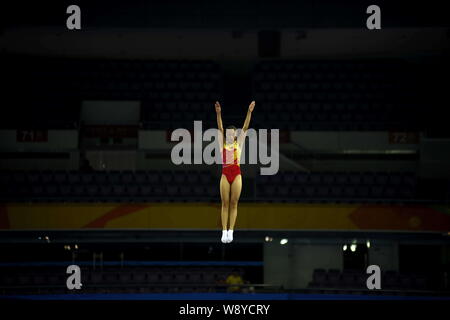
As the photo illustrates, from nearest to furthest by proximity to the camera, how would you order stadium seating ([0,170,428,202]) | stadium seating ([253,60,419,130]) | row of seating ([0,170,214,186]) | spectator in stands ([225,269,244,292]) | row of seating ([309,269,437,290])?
1. spectator in stands ([225,269,244,292])
2. row of seating ([309,269,437,290])
3. stadium seating ([0,170,428,202])
4. row of seating ([0,170,214,186])
5. stadium seating ([253,60,419,130])

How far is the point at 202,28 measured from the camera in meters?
22.3

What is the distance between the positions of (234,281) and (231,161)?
8639 millimetres

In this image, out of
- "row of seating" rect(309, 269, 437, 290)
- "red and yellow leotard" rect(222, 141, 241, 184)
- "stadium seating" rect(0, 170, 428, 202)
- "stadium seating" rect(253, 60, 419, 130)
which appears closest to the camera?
"red and yellow leotard" rect(222, 141, 241, 184)

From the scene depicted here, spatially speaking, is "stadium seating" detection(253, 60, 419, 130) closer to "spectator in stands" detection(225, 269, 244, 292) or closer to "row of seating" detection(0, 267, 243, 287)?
"spectator in stands" detection(225, 269, 244, 292)

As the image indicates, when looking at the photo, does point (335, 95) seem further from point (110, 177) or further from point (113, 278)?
point (113, 278)

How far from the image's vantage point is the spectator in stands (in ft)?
63.5

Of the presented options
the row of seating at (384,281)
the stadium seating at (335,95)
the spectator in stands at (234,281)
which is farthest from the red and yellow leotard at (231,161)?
the stadium seating at (335,95)

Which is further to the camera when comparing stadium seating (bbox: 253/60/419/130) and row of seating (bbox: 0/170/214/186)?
stadium seating (bbox: 253/60/419/130)

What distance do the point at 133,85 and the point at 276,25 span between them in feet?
21.0

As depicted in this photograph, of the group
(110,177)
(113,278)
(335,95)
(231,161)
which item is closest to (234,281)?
(113,278)

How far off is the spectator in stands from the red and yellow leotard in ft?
24.4

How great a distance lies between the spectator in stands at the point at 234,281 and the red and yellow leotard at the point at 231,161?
24.4 feet

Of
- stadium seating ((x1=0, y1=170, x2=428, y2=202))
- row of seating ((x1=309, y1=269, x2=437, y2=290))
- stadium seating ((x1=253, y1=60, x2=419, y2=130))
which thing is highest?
stadium seating ((x1=253, y1=60, x2=419, y2=130))

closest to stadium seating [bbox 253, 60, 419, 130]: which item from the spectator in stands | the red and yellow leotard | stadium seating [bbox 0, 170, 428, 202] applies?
stadium seating [bbox 0, 170, 428, 202]
